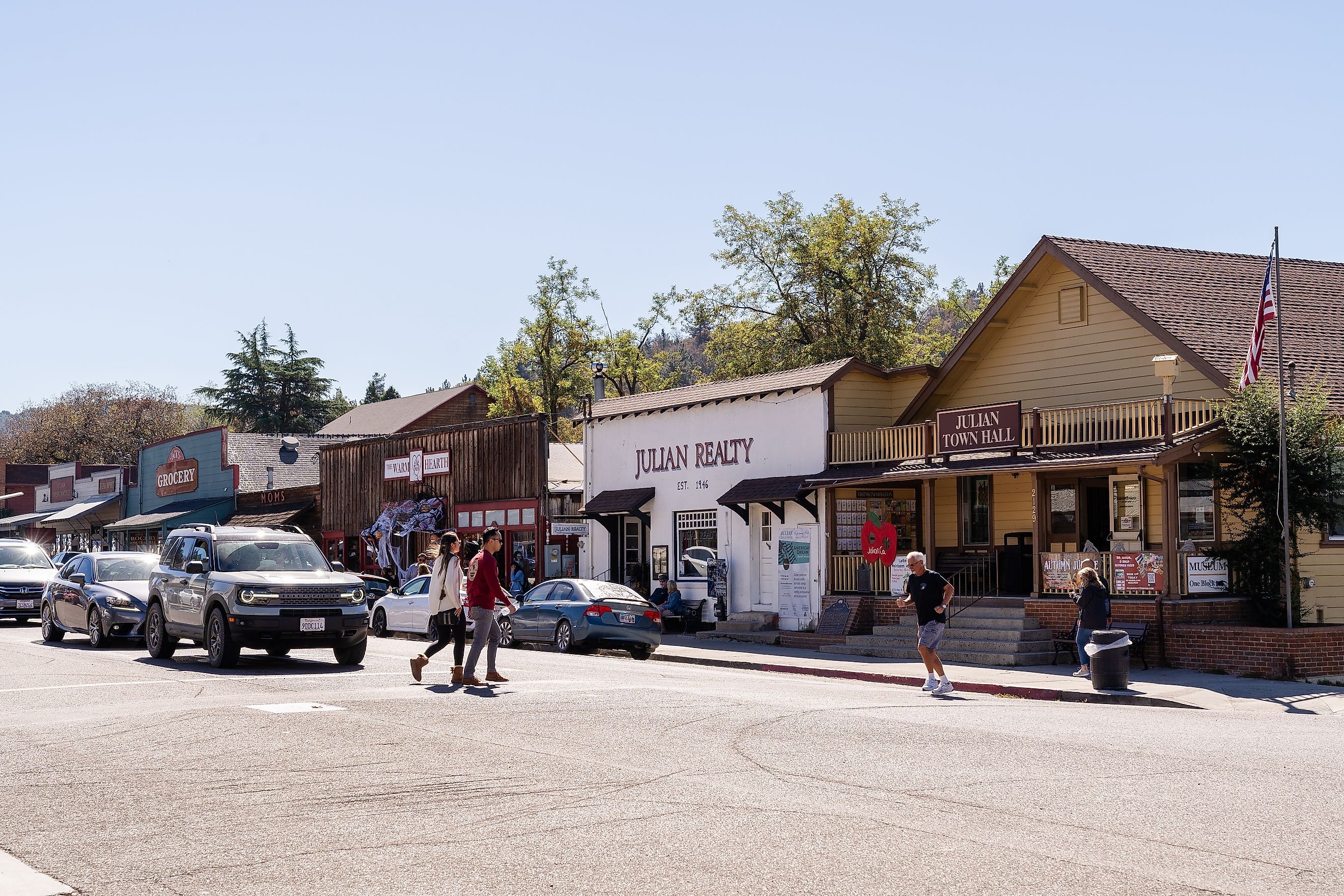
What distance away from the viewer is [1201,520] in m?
22.9

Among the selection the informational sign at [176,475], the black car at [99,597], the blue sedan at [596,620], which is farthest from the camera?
the informational sign at [176,475]

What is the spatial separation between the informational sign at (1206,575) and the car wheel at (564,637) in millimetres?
10126

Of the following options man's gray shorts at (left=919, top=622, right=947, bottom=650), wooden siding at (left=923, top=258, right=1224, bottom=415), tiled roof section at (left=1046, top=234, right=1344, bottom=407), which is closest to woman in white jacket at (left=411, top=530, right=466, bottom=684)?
man's gray shorts at (left=919, top=622, right=947, bottom=650)

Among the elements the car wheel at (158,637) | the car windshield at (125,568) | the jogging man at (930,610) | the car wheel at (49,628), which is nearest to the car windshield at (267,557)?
the car wheel at (158,637)

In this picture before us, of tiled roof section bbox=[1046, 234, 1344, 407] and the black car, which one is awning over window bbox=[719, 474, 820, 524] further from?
the black car

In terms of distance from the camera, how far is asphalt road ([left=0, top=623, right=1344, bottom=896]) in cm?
700

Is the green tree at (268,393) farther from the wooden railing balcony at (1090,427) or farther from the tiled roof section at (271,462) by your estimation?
the wooden railing balcony at (1090,427)

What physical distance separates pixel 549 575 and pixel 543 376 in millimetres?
29772

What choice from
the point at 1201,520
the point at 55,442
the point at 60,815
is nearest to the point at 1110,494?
the point at 1201,520

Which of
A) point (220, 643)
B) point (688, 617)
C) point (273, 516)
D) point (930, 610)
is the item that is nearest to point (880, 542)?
point (688, 617)

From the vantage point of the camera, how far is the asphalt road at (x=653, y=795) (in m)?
7.00

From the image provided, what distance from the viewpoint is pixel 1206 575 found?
2125 cm

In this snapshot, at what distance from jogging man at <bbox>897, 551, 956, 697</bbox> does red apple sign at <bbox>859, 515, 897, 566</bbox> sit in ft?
29.1

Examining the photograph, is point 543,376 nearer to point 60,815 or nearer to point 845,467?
point 845,467
